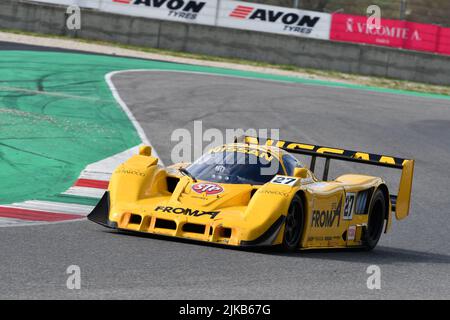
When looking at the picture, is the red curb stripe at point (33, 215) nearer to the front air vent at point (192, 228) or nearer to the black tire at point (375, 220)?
the front air vent at point (192, 228)

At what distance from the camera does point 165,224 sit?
9898 mm

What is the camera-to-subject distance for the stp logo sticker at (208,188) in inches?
402

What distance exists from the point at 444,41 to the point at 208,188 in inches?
1005

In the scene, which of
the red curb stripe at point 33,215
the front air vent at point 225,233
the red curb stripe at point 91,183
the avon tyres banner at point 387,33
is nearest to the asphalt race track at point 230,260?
the front air vent at point 225,233

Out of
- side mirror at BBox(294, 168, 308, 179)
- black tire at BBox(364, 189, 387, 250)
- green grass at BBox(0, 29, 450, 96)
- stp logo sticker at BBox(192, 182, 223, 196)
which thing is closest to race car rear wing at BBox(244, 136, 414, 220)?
black tire at BBox(364, 189, 387, 250)

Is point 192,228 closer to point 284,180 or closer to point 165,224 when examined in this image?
point 165,224

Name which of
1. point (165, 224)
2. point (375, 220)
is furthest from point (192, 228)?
point (375, 220)

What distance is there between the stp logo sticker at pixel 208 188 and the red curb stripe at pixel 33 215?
162 centimetres

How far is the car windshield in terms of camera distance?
10.6 metres

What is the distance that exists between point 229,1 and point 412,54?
6.21 m

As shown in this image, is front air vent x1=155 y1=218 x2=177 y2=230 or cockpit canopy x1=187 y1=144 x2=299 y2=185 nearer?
front air vent x1=155 y1=218 x2=177 y2=230

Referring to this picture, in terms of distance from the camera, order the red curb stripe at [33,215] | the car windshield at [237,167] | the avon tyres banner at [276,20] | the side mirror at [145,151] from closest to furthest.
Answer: the car windshield at [237,167] < the red curb stripe at [33,215] < the side mirror at [145,151] < the avon tyres banner at [276,20]

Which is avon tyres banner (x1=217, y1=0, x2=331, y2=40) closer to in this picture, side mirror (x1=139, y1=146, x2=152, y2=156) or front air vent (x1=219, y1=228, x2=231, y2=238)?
side mirror (x1=139, y1=146, x2=152, y2=156)

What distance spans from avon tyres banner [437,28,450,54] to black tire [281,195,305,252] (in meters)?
25.3
